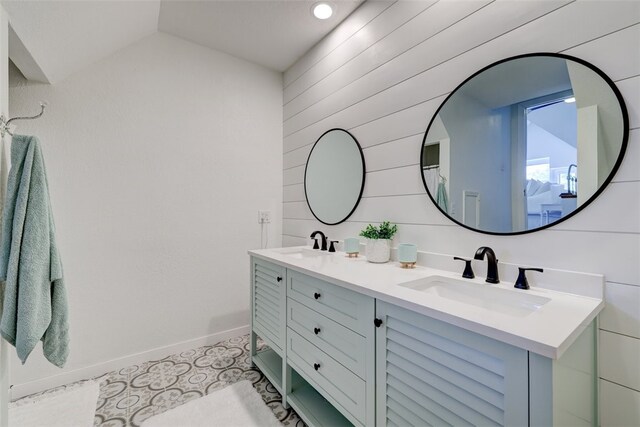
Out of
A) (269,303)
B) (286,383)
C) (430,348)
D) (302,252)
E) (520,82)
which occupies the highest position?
(520,82)

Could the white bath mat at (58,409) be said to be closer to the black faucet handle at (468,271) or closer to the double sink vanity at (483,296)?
the double sink vanity at (483,296)

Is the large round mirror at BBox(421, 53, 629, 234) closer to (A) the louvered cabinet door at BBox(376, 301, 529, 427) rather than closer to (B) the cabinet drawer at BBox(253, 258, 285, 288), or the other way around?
(A) the louvered cabinet door at BBox(376, 301, 529, 427)

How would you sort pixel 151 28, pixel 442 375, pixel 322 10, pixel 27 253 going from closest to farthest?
pixel 442 375
pixel 27 253
pixel 322 10
pixel 151 28

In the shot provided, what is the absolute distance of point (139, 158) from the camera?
1994 millimetres

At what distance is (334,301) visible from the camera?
1198 millimetres

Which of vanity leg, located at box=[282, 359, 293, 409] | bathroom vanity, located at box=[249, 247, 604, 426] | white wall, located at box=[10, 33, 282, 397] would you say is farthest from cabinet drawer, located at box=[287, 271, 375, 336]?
white wall, located at box=[10, 33, 282, 397]

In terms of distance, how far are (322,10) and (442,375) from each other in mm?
2173

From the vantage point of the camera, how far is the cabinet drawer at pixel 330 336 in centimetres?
107

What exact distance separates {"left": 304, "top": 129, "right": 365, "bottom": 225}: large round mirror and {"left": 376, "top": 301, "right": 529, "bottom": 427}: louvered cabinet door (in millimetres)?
1047

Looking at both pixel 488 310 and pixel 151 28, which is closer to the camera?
pixel 488 310

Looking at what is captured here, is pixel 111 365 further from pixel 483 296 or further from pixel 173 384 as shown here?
pixel 483 296

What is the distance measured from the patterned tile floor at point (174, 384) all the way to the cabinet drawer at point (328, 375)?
1.12 feet

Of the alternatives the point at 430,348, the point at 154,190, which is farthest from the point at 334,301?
the point at 154,190

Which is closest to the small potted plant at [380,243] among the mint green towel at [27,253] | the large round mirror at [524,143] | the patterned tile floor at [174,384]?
the large round mirror at [524,143]
